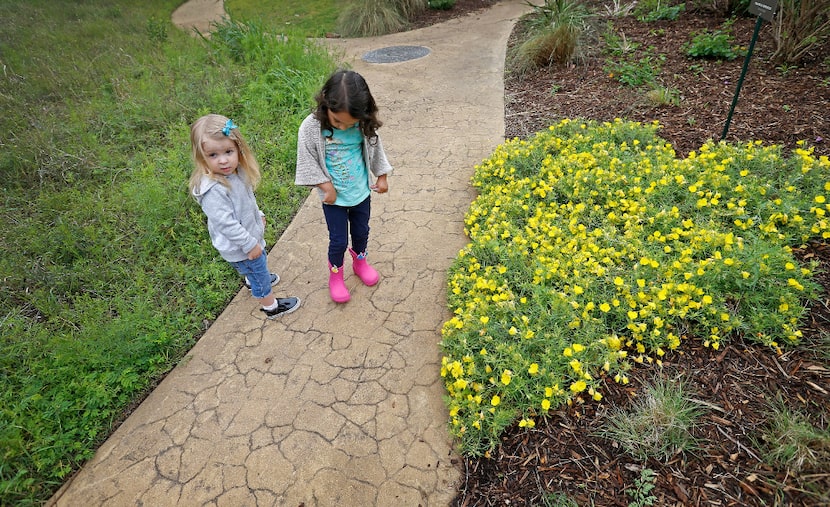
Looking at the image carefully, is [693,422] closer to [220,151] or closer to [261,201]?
[220,151]

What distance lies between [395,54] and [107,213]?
548cm

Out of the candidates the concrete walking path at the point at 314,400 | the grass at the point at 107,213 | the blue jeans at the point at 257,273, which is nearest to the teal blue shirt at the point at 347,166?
the blue jeans at the point at 257,273

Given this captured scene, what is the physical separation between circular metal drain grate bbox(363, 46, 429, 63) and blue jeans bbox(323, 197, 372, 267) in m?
5.36

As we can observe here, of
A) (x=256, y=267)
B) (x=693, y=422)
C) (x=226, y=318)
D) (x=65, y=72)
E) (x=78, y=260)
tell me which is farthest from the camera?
(x=65, y=72)

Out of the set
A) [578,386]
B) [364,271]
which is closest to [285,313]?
[364,271]

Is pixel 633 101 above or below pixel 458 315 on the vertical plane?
above

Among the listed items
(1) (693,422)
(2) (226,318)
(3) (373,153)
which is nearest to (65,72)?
(2) (226,318)

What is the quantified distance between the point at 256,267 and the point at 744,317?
2910 mm

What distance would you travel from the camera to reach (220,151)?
243 cm

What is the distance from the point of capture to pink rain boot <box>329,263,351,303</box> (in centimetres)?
312

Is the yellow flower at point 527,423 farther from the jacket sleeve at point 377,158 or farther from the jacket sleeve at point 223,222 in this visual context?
the jacket sleeve at point 223,222

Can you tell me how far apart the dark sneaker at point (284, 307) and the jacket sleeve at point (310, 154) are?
999 mm

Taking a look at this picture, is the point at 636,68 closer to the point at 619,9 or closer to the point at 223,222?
the point at 619,9

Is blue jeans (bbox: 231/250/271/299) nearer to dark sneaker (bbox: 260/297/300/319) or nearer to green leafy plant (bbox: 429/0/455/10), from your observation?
dark sneaker (bbox: 260/297/300/319)
